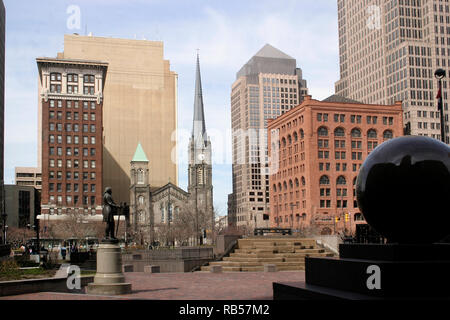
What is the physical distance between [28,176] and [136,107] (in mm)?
49031

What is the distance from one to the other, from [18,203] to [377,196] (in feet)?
474

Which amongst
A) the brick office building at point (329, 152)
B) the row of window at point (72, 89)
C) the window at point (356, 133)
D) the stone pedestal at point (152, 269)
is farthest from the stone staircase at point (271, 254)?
the row of window at point (72, 89)

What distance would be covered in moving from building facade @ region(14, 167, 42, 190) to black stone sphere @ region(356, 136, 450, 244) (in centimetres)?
18910

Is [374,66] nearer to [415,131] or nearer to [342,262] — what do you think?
[415,131]

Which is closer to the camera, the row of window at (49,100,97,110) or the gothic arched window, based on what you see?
the row of window at (49,100,97,110)

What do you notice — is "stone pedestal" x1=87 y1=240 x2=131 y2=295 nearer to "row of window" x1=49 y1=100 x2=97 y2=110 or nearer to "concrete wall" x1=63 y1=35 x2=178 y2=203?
"row of window" x1=49 y1=100 x2=97 y2=110

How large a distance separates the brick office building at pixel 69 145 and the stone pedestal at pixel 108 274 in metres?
96.6

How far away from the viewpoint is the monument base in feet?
39.9

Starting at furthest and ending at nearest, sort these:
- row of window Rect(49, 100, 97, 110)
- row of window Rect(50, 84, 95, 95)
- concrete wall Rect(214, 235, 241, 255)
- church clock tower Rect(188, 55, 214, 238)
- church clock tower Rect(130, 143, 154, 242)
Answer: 1. church clock tower Rect(188, 55, 214, 238)
2. church clock tower Rect(130, 143, 154, 242)
3. row of window Rect(50, 84, 95, 95)
4. row of window Rect(49, 100, 97, 110)
5. concrete wall Rect(214, 235, 241, 255)

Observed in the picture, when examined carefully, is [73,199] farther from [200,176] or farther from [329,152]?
[329,152]

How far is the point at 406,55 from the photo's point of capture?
439 feet

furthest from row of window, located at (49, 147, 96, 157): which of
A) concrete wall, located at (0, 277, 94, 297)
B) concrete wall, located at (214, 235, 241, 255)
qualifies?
concrete wall, located at (0, 277, 94, 297)

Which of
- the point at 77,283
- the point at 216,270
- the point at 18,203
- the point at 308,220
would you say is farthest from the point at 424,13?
the point at 77,283

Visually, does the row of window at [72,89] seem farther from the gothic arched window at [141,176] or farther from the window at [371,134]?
the window at [371,134]
